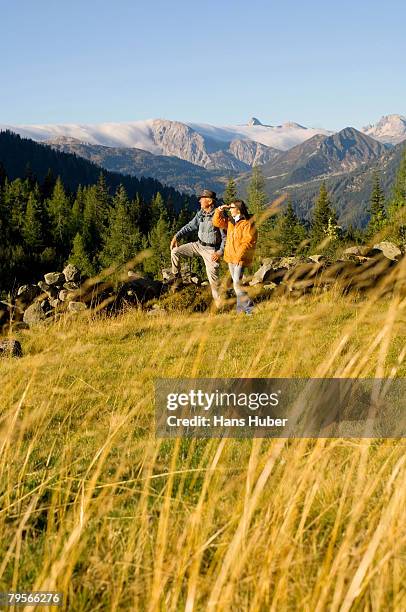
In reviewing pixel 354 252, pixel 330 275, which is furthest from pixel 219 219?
pixel 354 252

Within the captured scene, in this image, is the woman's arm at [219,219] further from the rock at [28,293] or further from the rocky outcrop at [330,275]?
the rock at [28,293]

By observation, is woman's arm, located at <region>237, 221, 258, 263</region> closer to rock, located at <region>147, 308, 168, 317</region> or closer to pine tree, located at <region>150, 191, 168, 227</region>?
rock, located at <region>147, 308, 168, 317</region>

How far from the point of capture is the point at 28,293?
18.4m

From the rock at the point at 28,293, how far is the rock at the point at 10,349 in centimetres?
933

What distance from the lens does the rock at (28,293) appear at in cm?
1811

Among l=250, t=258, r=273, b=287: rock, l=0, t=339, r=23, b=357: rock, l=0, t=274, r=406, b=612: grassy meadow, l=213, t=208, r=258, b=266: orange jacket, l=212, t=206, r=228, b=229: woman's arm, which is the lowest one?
l=0, t=339, r=23, b=357: rock

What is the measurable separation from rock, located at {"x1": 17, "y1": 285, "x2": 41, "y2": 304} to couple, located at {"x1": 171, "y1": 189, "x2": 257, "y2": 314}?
25.9 feet

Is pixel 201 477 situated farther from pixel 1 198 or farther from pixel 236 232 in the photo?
pixel 1 198

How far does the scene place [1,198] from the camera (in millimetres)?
95750

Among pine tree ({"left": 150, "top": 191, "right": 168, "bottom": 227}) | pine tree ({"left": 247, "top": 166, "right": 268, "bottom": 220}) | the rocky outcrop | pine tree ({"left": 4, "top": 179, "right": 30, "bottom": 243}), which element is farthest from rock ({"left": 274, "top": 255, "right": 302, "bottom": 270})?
pine tree ({"left": 150, "top": 191, "right": 168, "bottom": 227})

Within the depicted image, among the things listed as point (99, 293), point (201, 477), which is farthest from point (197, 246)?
point (201, 477)

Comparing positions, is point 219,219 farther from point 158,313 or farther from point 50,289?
point 50,289

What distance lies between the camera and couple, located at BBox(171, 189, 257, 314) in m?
10.3

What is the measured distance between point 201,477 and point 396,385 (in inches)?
119
